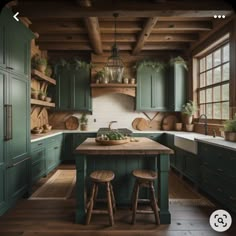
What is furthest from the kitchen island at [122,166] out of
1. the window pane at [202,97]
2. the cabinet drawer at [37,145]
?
the window pane at [202,97]

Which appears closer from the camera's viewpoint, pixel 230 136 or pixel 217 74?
pixel 230 136

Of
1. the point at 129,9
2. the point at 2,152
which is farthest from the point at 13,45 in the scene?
the point at 129,9

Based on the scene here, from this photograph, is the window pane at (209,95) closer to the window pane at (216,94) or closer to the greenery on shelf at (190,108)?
the window pane at (216,94)

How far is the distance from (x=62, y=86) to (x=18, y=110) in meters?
2.62

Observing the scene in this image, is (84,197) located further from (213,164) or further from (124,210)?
(213,164)

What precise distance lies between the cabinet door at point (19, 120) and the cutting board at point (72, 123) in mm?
2522

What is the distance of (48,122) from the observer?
232 inches

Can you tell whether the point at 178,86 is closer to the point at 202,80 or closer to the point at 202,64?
the point at 202,80

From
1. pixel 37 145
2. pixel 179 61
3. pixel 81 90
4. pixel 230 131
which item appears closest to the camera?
pixel 230 131

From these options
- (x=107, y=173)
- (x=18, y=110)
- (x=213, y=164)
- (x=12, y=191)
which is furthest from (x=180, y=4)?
(x=12, y=191)

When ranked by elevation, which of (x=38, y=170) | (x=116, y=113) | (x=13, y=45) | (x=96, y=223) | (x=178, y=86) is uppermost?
(x=13, y=45)

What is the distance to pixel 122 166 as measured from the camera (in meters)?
2.85

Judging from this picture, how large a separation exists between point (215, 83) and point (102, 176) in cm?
326

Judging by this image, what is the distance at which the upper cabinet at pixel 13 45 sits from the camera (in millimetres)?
2684
